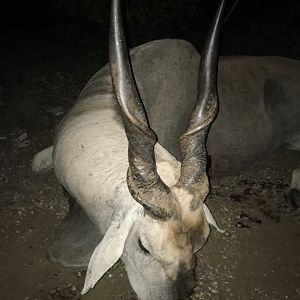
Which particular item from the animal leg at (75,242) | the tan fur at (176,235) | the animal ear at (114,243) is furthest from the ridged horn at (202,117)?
the animal leg at (75,242)

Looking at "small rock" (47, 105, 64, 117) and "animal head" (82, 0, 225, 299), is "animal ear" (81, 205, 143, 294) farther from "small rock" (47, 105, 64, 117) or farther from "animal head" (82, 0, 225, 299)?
"small rock" (47, 105, 64, 117)

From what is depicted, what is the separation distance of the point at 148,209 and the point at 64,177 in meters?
1.16

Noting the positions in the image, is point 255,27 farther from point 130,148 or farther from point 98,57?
point 130,148

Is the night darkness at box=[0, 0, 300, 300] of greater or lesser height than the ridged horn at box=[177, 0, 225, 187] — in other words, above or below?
below

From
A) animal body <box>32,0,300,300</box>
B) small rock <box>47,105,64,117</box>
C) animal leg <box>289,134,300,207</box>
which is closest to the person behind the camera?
animal body <box>32,0,300,300</box>

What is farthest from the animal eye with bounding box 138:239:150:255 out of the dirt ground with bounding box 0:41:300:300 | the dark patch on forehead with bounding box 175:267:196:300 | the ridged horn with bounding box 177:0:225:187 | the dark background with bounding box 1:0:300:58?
the dark background with bounding box 1:0:300:58

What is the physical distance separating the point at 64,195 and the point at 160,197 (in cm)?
249

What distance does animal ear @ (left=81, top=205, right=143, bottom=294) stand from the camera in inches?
112

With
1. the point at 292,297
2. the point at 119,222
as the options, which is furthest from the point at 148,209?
the point at 292,297

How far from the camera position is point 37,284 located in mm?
3953

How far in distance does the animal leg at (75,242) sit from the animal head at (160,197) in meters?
0.86

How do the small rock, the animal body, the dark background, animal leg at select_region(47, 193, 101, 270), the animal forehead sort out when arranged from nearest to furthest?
the animal body < the animal forehead < animal leg at select_region(47, 193, 101, 270) < the small rock < the dark background

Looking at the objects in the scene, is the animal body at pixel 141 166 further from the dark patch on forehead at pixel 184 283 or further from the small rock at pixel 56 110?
the small rock at pixel 56 110

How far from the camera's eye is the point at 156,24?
800 cm
